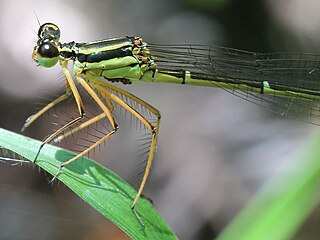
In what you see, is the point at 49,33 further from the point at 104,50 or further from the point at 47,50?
the point at 104,50

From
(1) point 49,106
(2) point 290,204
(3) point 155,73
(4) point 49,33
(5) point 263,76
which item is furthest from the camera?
(5) point 263,76

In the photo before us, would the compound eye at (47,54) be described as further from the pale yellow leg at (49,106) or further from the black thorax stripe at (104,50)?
the pale yellow leg at (49,106)

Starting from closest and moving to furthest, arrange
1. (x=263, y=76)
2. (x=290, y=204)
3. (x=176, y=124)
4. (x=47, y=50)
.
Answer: (x=290, y=204)
(x=47, y=50)
(x=263, y=76)
(x=176, y=124)

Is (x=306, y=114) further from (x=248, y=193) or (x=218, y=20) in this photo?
(x=218, y=20)

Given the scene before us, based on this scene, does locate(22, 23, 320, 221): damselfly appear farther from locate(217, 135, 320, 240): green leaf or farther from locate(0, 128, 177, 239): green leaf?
locate(217, 135, 320, 240): green leaf

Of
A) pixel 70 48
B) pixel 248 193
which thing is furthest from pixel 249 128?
pixel 70 48

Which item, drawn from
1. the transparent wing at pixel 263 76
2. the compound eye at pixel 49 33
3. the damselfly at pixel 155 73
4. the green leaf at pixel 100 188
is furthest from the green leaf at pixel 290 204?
the compound eye at pixel 49 33

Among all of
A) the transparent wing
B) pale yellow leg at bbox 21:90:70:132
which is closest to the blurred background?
the transparent wing

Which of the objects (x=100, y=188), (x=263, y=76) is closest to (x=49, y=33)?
(x=100, y=188)
